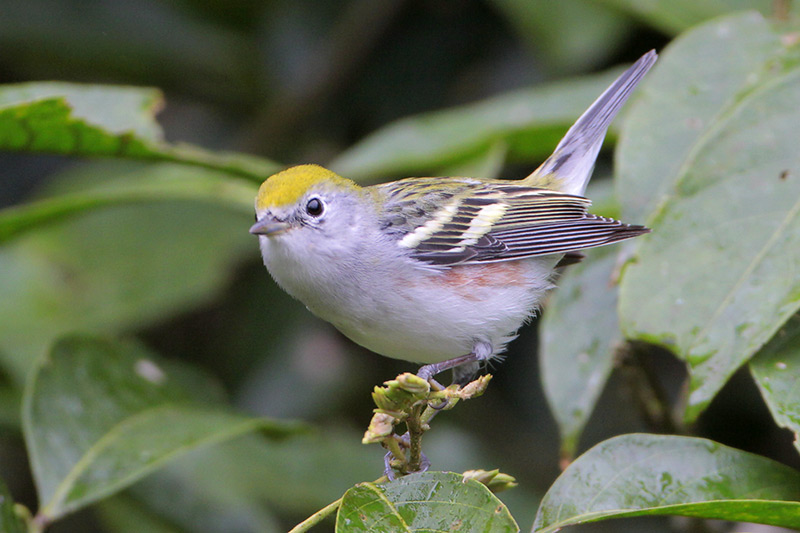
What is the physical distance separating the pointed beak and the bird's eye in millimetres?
142

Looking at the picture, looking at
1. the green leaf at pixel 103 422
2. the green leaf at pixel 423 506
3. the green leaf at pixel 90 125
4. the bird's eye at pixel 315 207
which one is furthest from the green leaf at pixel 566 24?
the green leaf at pixel 423 506

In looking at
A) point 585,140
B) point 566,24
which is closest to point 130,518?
point 585,140

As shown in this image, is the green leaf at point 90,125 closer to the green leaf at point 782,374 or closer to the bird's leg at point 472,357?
the bird's leg at point 472,357

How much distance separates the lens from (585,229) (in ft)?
8.84

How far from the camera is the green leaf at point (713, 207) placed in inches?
85.4

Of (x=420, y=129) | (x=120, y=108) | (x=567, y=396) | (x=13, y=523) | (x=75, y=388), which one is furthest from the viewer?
(x=420, y=129)

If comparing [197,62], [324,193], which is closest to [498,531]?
[324,193]

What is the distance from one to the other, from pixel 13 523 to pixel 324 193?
1350 millimetres

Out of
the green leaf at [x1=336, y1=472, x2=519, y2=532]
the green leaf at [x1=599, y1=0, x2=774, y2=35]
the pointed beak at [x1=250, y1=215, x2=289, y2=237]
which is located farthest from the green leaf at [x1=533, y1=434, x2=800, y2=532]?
the green leaf at [x1=599, y1=0, x2=774, y2=35]

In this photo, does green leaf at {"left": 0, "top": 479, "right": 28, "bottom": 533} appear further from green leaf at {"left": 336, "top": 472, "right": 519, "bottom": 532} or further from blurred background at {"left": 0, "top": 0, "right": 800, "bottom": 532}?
blurred background at {"left": 0, "top": 0, "right": 800, "bottom": 532}

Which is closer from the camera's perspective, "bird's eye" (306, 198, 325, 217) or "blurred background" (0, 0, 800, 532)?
"bird's eye" (306, 198, 325, 217)

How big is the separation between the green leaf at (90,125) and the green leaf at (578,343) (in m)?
1.27

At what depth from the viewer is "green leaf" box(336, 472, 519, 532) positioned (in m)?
1.76

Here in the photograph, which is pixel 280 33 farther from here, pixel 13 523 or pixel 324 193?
pixel 13 523
